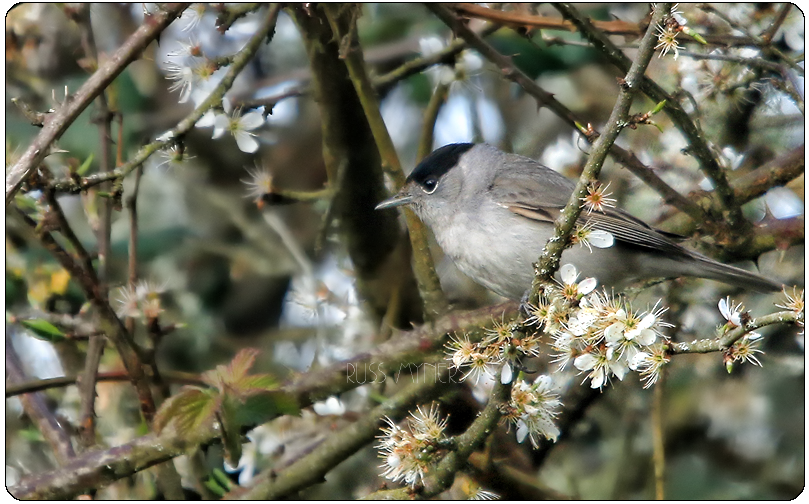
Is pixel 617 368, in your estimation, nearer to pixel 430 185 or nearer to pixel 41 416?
pixel 430 185

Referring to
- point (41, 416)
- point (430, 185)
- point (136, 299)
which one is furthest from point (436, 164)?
point (41, 416)

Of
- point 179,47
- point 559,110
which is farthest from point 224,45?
point 559,110

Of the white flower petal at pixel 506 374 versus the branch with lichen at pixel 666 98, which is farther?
the branch with lichen at pixel 666 98

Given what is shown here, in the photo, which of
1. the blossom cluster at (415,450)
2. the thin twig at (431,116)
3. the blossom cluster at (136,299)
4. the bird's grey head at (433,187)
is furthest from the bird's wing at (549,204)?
the blossom cluster at (136,299)

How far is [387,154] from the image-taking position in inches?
135

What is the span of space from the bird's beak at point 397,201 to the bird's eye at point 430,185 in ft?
0.32

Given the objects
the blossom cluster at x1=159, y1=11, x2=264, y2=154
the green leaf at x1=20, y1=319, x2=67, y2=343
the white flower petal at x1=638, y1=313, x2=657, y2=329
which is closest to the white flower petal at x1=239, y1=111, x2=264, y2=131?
the blossom cluster at x1=159, y1=11, x2=264, y2=154

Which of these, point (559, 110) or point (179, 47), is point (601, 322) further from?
point (179, 47)

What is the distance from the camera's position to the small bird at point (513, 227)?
10.6ft

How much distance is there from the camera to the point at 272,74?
5098 millimetres

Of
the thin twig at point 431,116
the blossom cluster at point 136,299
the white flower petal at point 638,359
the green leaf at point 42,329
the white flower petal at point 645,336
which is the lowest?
the white flower petal at point 638,359

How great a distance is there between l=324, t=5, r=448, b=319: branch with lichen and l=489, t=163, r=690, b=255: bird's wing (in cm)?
41

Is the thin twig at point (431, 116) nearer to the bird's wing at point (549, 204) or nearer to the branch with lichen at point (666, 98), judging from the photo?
the bird's wing at point (549, 204)

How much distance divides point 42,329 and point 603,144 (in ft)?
6.65
